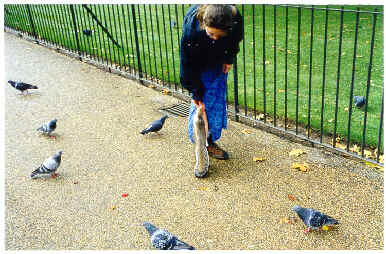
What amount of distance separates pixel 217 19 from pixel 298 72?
1.70 meters

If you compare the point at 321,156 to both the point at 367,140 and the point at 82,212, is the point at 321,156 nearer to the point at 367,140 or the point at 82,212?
the point at 367,140

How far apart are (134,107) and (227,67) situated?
2.63 m

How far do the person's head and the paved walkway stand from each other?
5.47 feet

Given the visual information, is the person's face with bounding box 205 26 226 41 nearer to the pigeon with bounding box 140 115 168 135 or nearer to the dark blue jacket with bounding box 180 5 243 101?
the dark blue jacket with bounding box 180 5 243 101

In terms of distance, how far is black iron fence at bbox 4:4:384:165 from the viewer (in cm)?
493

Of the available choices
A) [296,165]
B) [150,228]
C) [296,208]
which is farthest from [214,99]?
[150,228]

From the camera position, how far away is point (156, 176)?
4723 millimetres

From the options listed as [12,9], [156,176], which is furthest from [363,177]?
[12,9]

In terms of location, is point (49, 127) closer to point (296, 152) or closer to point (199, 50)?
point (199, 50)

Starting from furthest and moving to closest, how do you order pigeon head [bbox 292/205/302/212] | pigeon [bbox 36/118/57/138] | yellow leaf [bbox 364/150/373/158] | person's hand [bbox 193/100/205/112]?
pigeon [bbox 36/118/57/138], yellow leaf [bbox 364/150/373/158], person's hand [bbox 193/100/205/112], pigeon head [bbox 292/205/302/212]

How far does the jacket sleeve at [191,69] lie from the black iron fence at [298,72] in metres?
1.24

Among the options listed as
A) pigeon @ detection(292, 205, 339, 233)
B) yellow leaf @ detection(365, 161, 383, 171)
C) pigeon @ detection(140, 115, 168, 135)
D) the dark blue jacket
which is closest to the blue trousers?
the dark blue jacket

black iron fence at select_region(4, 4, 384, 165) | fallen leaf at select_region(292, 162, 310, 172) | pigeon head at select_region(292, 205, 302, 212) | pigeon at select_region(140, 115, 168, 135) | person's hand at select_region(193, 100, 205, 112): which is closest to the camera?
pigeon head at select_region(292, 205, 302, 212)

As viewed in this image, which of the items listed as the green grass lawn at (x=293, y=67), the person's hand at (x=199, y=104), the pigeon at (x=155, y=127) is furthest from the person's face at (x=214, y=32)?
the pigeon at (x=155, y=127)
